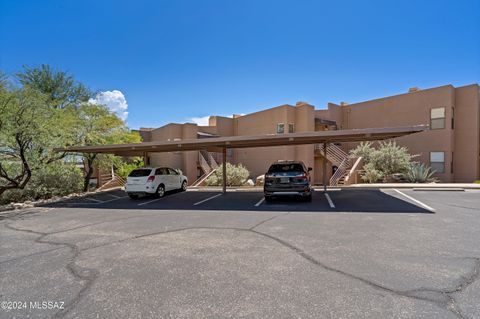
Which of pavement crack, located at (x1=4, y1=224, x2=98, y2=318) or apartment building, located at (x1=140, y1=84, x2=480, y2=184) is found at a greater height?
apartment building, located at (x1=140, y1=84, x2=480, y2=184)

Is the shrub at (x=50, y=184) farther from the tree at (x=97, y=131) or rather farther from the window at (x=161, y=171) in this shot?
the window at (x=161, y=171)

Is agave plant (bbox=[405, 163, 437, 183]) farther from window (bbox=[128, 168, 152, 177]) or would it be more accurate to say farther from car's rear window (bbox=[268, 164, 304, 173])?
window (bbox=[128, 168, 152, 177])

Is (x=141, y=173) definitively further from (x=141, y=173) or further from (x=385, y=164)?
(x=385, y=164)

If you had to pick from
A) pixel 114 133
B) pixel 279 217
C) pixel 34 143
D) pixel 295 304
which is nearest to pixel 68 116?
pixel 34 143

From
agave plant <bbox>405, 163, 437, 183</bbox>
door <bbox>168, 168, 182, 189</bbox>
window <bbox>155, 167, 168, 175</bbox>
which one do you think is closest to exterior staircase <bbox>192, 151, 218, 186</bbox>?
door <bbox>168, 168, 182, 189</bbox>

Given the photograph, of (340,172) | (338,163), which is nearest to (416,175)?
(340,172)

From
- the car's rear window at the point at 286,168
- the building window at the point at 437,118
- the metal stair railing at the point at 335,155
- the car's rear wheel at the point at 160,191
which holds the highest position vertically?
the building window at the point at 437,118

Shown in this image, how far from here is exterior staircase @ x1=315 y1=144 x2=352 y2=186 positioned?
18250mm

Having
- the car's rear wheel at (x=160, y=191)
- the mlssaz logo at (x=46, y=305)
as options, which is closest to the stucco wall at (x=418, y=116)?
the car's rear wheel at (x=160, y=191)

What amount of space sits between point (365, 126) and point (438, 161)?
6140mm

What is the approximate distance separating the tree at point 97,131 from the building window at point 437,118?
893 inches

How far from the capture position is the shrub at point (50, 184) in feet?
41.5

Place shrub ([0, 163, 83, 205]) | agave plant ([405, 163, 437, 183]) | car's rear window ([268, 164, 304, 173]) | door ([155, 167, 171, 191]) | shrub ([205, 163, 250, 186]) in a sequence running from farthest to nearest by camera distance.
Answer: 1. shrub ([205, 163, 250, 186])
2. agave plant ([405, 163, 437, 183])
3. door ([155, 167, 171, 191])
4. shrub ([0, 163, 83, 205])
5. car's rear window ([268, 164, 304, 173])

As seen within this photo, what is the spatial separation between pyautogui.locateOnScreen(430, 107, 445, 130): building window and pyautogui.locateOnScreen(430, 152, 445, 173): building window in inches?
78.4
